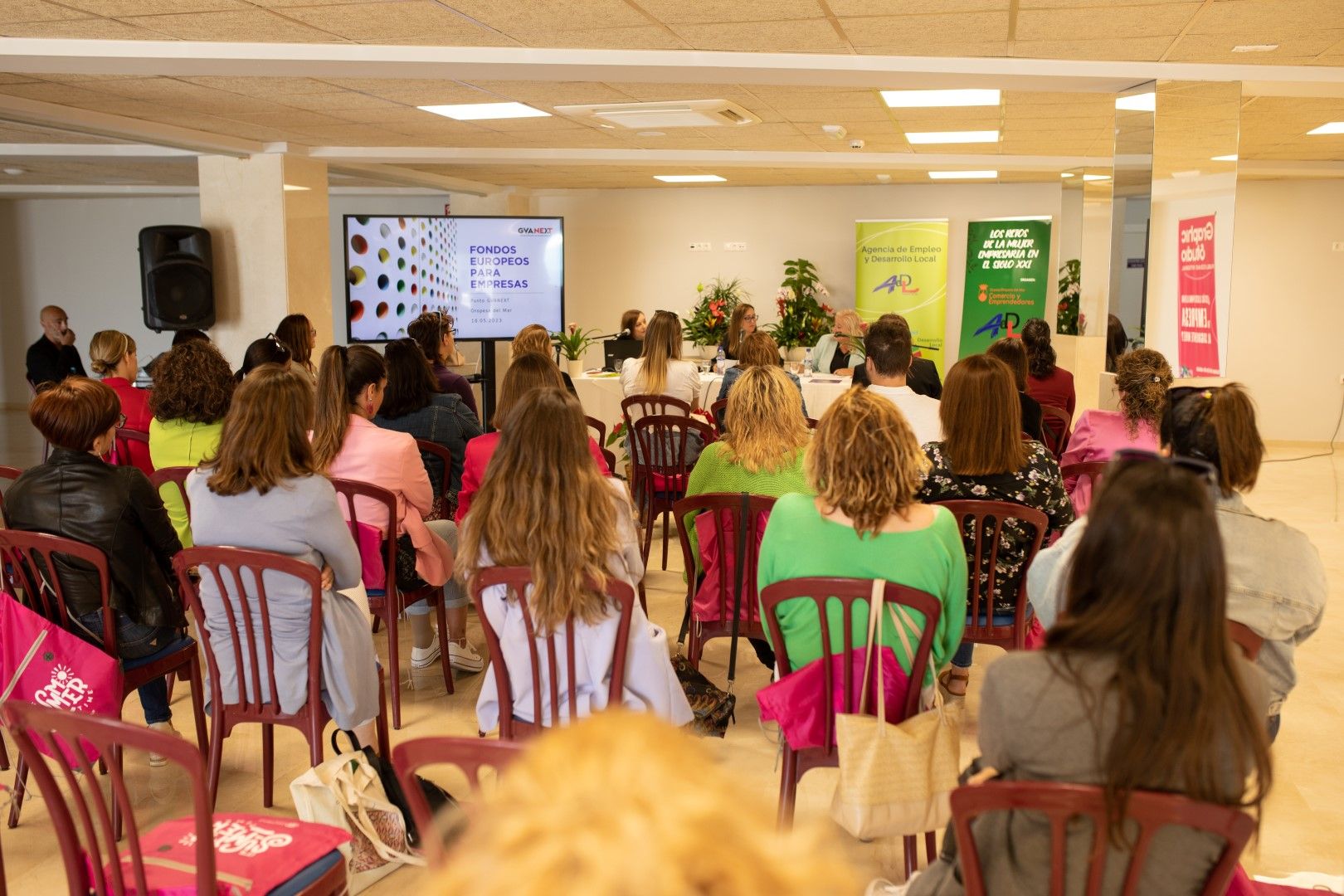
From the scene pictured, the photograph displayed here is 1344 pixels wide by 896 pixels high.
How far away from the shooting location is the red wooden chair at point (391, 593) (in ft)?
11.1

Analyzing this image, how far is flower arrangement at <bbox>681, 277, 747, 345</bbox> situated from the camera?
34.0 ft

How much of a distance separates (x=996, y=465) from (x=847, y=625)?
1166 mm

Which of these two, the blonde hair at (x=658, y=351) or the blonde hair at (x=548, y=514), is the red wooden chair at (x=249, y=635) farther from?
the blonde hair at (x=658, y=351)

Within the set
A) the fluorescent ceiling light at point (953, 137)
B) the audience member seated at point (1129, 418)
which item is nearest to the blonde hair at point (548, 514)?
the audience member seated at point (1129, 418)

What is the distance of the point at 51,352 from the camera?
8633mm

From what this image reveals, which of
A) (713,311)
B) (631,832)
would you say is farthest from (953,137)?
(631,832)

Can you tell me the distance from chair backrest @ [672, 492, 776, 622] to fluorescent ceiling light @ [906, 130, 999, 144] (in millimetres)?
4840

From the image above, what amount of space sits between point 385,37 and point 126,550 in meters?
2.46

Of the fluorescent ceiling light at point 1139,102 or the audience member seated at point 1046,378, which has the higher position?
the fluorescent ceiling light at point 1139,102

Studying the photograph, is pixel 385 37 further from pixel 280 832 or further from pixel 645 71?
pixel 280 832

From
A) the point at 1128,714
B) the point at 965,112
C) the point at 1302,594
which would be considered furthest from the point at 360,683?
the point at 965,112

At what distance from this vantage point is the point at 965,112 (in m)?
6.41

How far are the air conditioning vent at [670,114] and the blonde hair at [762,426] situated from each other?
111 inches

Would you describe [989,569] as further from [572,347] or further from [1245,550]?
[572,347]
